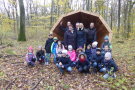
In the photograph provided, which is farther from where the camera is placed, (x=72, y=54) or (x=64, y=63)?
(x=72, y=54)

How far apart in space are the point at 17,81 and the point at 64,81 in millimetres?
1581

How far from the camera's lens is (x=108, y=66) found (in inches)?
228


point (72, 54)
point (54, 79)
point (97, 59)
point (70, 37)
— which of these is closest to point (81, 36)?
point (70, 37)

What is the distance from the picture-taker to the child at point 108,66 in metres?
5.61

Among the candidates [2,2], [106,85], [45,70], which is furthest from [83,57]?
[2,2]

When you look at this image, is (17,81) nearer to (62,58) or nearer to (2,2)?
(62,58)

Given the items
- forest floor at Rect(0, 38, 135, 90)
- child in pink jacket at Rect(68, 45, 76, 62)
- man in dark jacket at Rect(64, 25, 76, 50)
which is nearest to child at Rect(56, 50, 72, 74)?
forest floor at Rect(0, 38, 135, 90)

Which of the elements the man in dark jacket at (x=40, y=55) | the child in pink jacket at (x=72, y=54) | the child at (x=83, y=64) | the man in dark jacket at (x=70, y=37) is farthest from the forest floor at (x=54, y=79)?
the man in dark jacket at (x=70, y=37)

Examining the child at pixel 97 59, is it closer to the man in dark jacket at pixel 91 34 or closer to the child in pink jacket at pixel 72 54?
the child in pink jacket at pixel 72 54

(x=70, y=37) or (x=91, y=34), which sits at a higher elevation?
(x=91, y=34)

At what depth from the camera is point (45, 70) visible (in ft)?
21.2

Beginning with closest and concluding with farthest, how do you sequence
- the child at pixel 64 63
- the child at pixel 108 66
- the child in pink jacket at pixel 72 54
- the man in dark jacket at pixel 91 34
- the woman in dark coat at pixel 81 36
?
1. the child at pixel 108 66
2. the child at pixel 64 63
3. the child in pink jacket at pixel 72 54
4. the woman in dark coat at pixel 81 36
5. the man in dark jacket at pixel 91 34

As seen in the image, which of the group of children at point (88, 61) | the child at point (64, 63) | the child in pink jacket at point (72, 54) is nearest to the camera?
the group of children at point (88, 61)

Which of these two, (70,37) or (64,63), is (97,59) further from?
(70,37)
